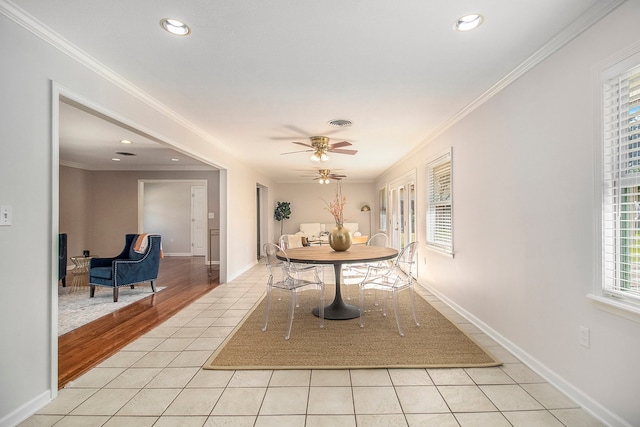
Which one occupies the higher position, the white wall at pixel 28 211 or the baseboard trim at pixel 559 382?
the white wall at pixel 28 211

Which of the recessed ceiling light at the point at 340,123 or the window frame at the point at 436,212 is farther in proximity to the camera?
the window frame at the point at 436,212

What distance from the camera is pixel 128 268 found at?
180 inches

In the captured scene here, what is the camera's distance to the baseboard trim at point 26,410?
5.76 feet

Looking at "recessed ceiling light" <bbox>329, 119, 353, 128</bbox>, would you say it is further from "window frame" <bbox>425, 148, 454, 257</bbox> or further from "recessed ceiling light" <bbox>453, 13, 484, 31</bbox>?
"recessed ceiling light" <bbox>453, 13, 484, 31</bbox>

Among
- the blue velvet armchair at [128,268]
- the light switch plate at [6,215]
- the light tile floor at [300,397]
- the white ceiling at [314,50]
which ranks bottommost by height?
the light tile floor at [300,397]

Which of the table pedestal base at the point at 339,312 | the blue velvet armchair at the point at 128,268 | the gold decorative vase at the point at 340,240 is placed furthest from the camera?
the blue velvet armchair at the point at 128,268

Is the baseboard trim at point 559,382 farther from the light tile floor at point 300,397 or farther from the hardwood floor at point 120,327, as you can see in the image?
the hardwood floor at point 120,327

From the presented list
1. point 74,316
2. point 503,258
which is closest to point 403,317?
point 503,258

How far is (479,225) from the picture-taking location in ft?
10.7

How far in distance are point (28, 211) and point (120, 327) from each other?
78.6 inches

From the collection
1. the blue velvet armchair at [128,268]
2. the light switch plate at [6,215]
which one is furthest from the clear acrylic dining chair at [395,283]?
the blue velvet armchair at [128,268]

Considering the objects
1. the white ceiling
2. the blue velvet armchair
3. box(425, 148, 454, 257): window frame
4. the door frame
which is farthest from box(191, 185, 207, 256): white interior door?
box(425, 148, 454, 257): window frame

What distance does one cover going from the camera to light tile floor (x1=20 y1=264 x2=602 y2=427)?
1.83 m

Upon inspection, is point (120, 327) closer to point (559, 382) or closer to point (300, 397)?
point (300, 397)
